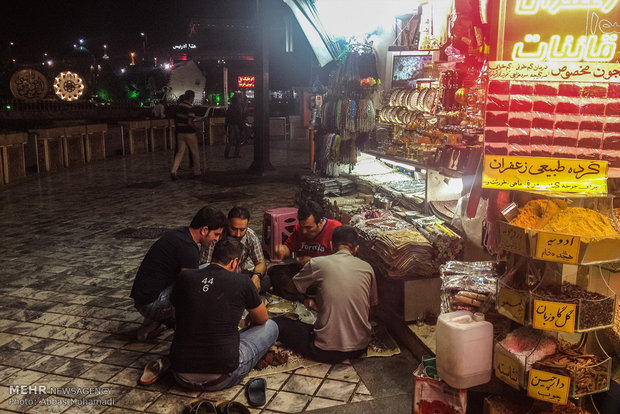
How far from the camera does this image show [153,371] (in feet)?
14.5

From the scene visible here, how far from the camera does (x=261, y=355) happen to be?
4.61 meters

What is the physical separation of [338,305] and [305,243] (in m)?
1.51

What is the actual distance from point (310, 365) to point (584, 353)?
91.6 inches

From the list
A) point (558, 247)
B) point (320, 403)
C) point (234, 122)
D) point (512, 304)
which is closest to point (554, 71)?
point (558, 247)

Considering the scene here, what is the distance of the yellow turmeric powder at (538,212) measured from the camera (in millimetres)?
3254

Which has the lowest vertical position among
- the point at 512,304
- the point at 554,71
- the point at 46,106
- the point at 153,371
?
the point at 153,371

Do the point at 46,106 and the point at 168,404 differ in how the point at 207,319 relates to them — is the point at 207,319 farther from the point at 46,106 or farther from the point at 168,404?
the point at 46,106

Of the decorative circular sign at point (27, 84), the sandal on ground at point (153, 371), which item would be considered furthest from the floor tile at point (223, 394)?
the decorative circular sign at point (27, 84)

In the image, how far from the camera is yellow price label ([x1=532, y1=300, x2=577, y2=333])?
10.3 feet

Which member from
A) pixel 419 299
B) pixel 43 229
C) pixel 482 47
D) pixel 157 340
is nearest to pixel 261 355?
pixel 157 340

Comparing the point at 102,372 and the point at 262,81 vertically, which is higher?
the point at 262,81

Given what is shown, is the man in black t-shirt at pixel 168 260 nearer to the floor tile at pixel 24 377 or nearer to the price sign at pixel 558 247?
the floor tile at pixel 24 377

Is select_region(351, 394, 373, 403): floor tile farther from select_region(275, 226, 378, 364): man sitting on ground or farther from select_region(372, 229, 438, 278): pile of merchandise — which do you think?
select_region(372, 229, 438, 278): pile of merchandise

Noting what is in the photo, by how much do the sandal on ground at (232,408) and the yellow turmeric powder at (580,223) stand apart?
246 cm
